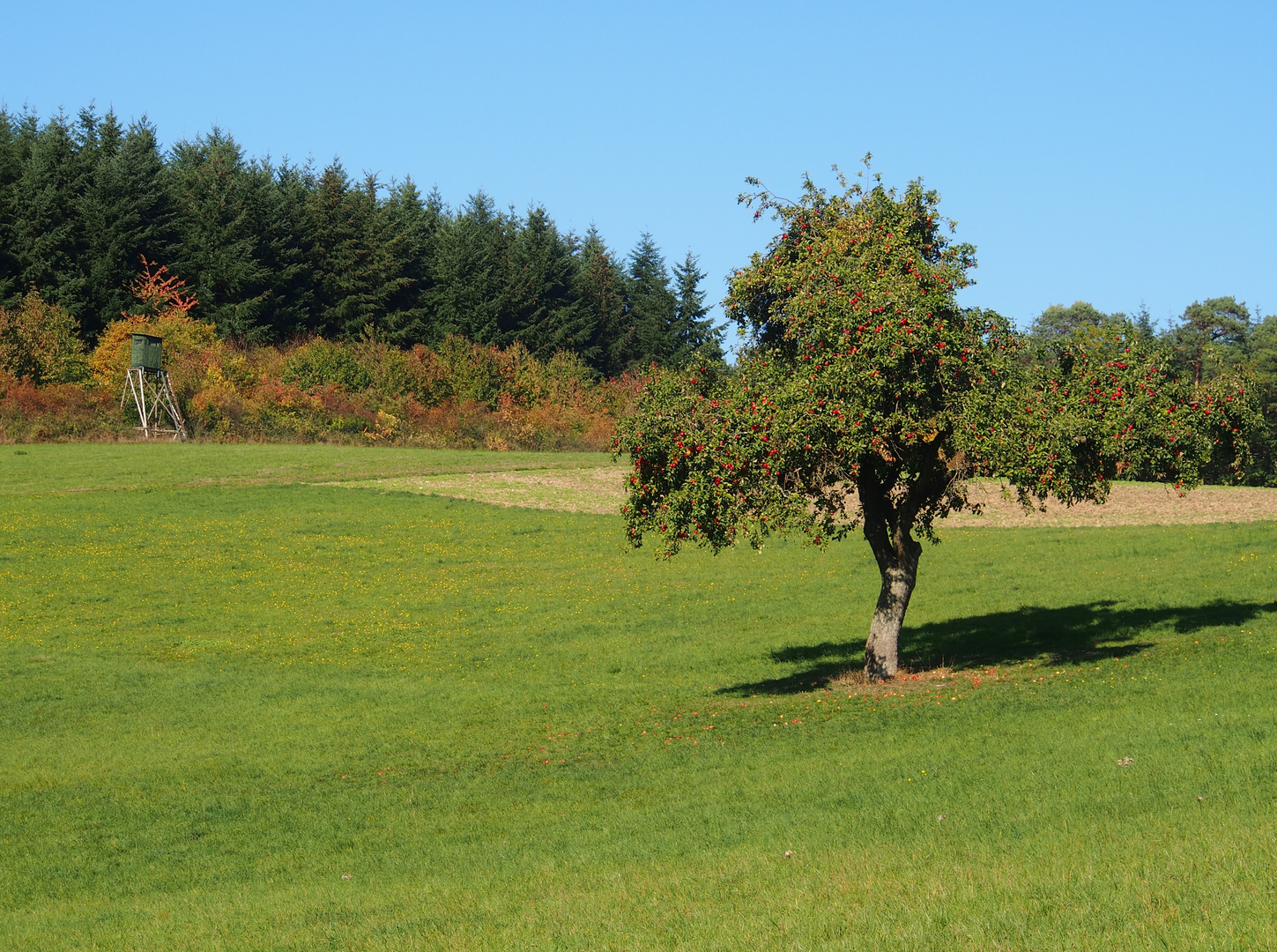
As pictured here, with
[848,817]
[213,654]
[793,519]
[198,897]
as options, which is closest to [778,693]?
[793,519]

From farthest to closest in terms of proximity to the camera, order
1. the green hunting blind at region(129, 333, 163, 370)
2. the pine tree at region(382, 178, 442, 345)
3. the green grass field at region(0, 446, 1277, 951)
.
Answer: the pine tree at region(382, 178, 442, 345), the green hunting blind at region(129, 333, 163, 370), the green grass field at region(0, 446, 1277, 951)

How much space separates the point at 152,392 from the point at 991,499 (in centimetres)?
6140

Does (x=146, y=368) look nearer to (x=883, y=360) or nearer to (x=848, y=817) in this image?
(x=883, y=360)

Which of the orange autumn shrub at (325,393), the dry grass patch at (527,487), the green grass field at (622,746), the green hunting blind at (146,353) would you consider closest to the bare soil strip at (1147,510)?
the green grass field at (622,746)

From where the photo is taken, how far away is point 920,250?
79.1ft

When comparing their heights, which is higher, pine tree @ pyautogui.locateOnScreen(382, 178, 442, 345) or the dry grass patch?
pine tree @ pyautogui.locateOnScreen(382, 178, 442, 345)

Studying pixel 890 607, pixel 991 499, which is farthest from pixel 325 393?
pixel 890 607

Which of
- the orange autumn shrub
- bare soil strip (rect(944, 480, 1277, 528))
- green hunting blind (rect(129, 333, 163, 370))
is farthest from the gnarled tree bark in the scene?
green hunting blind (rect(129, 333, 163, 370))

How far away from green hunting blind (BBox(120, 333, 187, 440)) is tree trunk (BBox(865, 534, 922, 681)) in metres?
66.7

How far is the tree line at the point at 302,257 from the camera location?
324 ft

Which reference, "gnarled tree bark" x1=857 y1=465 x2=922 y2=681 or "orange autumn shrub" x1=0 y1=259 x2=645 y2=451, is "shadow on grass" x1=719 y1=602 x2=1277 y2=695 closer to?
"gnarled tree bark" x1=857 y1=465 x2=922 y2=681

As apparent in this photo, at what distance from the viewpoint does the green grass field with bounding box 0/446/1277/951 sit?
11109 mm

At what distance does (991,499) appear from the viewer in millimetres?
63094

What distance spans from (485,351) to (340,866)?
318ft
